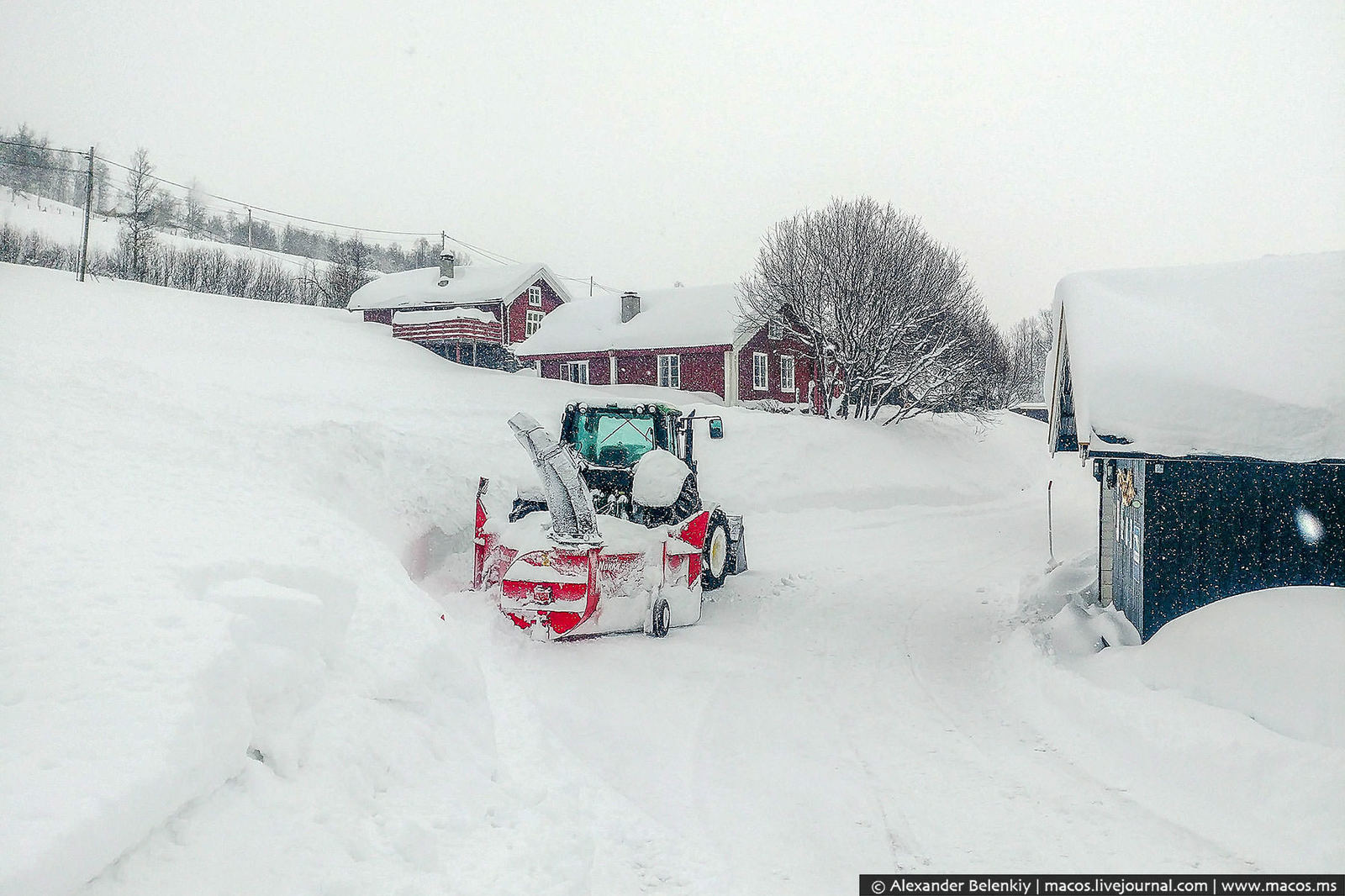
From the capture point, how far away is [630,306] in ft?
122

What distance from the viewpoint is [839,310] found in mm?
29484

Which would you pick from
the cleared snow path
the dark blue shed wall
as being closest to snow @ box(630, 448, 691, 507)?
the cleared snow path

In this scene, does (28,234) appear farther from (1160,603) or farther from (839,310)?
(1160,603)

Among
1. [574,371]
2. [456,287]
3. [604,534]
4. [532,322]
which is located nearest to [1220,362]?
[604,534]

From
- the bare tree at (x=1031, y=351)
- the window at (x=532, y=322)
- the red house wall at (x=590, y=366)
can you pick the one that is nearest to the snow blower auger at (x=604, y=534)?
the red house wall at (x=590, y=366)

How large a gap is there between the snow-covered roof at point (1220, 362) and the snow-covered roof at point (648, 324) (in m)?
24.7

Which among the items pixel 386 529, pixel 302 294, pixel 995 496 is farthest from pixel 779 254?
pixel 302 294

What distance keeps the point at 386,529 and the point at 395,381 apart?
13039 millimetres

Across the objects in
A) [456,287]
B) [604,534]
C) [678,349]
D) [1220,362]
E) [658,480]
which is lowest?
[604,534]

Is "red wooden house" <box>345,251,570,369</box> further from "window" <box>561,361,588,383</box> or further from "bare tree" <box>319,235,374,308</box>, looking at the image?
"bare tree" <box>319,235,374,308</box>

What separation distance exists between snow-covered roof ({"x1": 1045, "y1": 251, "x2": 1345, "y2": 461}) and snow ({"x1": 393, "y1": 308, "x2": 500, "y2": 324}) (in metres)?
30.3

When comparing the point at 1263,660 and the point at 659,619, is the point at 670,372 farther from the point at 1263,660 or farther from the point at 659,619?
the point at 1263,660

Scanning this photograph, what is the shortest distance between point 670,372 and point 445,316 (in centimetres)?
1047

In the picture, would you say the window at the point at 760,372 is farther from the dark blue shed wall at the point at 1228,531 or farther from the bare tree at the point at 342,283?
the bare tree at the point at 342,283
